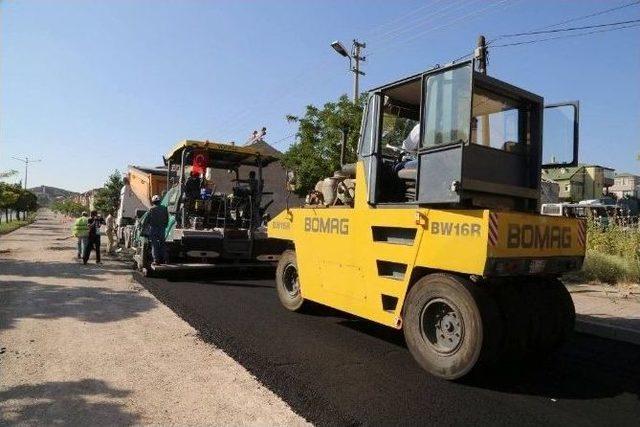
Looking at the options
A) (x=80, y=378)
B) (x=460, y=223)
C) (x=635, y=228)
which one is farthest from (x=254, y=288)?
(x=635, y=228)

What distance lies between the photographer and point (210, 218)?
423 inches

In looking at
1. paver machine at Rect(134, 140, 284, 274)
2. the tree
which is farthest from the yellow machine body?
the tree

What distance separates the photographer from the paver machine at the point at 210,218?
32.4 ft

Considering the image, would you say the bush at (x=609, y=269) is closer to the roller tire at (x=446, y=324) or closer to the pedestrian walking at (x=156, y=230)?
the roller tire at (x=446, y=324)

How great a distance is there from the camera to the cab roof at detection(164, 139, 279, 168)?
10312mm

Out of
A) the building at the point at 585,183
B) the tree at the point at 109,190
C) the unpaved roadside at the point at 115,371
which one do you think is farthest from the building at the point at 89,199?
the unpaved roadside at the point at 115,371

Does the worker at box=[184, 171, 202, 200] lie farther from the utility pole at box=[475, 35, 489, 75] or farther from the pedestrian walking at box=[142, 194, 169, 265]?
the utility pole at box=[475, 35, 489, 75]

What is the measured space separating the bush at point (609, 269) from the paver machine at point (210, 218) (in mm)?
6703

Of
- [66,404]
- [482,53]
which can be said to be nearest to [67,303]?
[66,404]

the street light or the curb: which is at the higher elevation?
the street light

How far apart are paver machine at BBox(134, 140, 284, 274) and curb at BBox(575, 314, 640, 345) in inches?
242

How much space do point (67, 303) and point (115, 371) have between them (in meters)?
3.46

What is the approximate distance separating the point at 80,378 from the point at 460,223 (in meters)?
3.55

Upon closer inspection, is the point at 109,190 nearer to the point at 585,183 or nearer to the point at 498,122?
the point at 498,122
